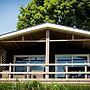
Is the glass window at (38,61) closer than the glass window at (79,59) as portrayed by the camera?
No

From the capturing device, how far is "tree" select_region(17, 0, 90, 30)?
39656 mm

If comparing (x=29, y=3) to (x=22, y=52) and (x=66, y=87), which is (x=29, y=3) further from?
(x=66, y=87)

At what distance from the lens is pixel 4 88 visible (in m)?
14.3

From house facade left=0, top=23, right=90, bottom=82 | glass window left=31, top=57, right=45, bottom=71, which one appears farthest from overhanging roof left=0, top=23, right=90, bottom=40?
glass window left=31, top=57, right=45, bottom=71

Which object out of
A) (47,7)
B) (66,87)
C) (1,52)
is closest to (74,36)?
(1,52)

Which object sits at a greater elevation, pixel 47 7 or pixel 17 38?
pixel 47 7

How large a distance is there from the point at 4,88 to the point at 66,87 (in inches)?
112

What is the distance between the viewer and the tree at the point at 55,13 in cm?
3966

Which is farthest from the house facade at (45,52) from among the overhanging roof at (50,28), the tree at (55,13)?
the tree at (55,13)

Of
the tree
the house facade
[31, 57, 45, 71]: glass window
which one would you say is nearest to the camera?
the house facade

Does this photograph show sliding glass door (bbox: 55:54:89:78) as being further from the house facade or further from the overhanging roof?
the overhanging roof

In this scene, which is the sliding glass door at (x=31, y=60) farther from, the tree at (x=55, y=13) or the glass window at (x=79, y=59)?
the tree at (x=55, y=13)

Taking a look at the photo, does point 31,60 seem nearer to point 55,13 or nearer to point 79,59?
point 79,59

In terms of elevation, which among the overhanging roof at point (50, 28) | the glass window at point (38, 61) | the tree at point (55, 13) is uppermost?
the tree at point (55, 13)
